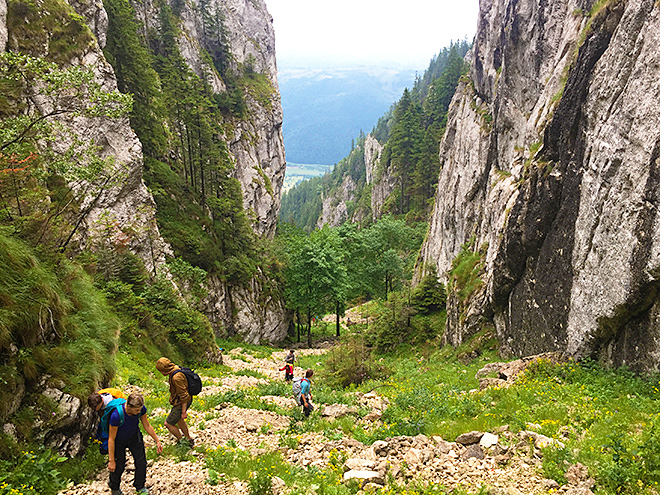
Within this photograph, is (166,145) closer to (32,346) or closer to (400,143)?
(32,346)

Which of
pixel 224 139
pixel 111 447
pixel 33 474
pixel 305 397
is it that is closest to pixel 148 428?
pixel 111 447

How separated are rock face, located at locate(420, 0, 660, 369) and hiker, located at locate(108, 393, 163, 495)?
11168mm

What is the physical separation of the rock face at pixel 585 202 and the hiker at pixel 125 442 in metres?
11.2

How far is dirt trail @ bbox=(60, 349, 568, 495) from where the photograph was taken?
5961 millimetres

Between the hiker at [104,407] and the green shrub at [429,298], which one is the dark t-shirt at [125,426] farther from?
the green shrub at [429,298]

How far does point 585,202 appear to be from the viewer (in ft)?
36.8

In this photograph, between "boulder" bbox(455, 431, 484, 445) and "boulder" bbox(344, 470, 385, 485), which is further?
"boulder" bbox(455, 431, 484, 445)

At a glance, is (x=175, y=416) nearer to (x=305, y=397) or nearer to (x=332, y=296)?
(x=305, y=397)

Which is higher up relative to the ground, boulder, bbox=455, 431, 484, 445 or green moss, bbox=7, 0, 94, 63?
green moss, bbox=7, 0, 94, 63

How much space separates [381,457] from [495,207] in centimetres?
1769

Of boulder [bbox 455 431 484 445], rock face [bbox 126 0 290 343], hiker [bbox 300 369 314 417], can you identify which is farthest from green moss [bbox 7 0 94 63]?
boulder [bbox 455 431 484 445]

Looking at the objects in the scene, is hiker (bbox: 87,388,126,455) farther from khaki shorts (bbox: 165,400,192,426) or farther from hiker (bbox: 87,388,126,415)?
khaki shorts (bbox: 165,400,192,426)

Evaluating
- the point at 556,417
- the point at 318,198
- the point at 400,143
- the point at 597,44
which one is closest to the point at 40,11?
the point at 597,44

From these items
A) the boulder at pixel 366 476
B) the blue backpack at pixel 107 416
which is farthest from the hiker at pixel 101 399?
the boulder at pixel 366 476
